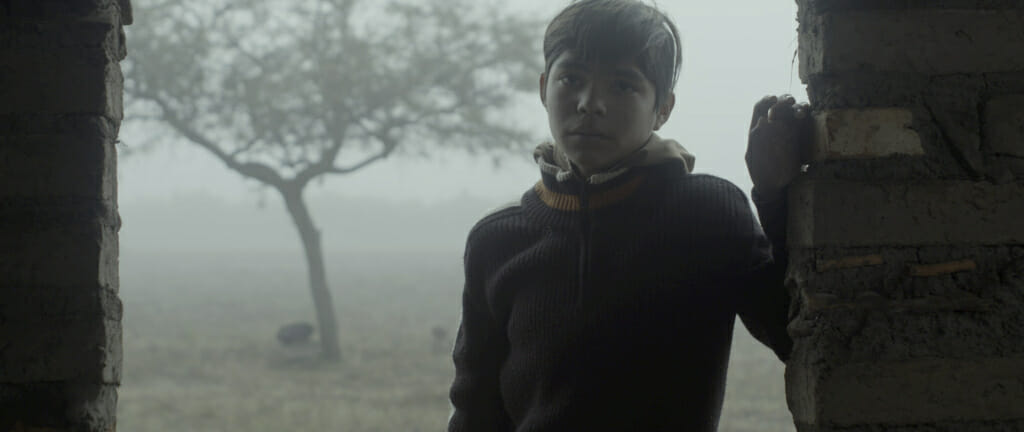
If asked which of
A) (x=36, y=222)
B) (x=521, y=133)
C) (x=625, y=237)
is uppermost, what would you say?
(x=521, y=133)

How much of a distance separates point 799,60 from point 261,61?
9678mm

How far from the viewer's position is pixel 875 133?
1397 millimetres

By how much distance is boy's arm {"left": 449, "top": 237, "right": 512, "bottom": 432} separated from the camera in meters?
1.67

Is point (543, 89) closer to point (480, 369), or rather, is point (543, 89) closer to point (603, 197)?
point (603, 197)

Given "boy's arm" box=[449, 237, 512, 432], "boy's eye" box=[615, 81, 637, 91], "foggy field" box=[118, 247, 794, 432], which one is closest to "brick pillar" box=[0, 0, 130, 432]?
"boy's arm" box=[449, 237, 512, 432]

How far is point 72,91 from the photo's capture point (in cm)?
152

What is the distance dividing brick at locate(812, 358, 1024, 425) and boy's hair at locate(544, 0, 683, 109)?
51 cm

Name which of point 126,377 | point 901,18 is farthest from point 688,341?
point 126,377

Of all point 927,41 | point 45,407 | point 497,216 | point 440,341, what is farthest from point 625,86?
point 440,341

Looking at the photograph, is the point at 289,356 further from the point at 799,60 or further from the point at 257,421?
the point at 799,60

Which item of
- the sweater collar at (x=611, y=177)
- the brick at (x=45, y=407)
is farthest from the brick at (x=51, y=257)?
the sweater collar at (x=611, y=177)

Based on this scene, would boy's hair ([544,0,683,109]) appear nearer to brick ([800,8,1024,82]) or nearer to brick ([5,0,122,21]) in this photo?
brick ([800,8,1024,82])

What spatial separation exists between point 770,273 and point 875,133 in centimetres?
25

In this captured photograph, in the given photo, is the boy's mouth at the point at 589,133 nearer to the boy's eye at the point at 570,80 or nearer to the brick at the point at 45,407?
the boy's eye at the point at 570,80
